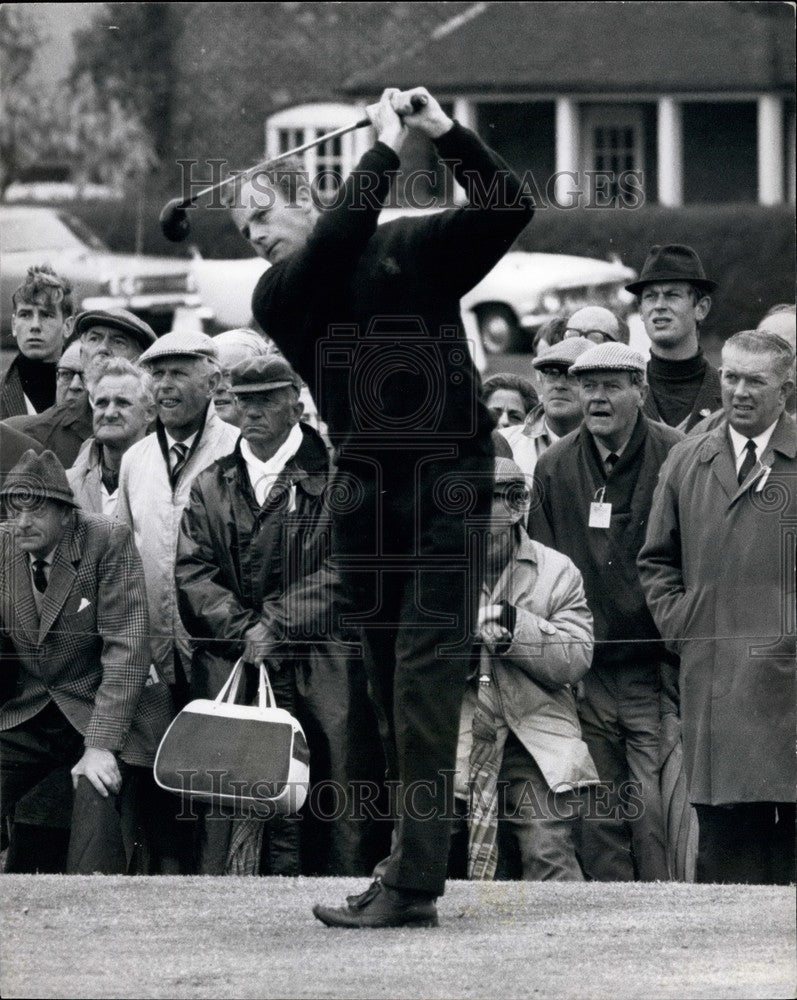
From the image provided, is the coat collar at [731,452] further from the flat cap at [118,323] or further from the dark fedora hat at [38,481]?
the flat cap at [118,323]

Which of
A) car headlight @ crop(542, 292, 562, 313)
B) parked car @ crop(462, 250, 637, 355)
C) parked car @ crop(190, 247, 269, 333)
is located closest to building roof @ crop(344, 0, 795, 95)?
parked car @ crop(462, 250, 637, 355)

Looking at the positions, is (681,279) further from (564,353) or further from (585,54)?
(585,54)

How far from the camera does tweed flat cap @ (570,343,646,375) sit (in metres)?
6.63

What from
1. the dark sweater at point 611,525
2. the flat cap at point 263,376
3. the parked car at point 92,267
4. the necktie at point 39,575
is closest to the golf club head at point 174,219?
the flat cap at point 263,376

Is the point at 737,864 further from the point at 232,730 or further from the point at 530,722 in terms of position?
the point at 232,730

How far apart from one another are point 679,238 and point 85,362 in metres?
13.0

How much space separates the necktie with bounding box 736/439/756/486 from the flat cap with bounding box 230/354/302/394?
58.3 inches

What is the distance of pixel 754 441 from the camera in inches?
247

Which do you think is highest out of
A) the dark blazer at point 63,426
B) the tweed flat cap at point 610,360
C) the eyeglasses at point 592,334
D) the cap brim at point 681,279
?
the cap brim at point 681,279

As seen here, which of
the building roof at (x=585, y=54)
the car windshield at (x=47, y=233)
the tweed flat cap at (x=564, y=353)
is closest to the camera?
the tweed flat cap at (x=564, y=353)

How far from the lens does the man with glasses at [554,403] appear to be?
710cm

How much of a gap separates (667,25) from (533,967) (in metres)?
19.4

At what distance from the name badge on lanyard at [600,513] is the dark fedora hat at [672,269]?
1059 mm

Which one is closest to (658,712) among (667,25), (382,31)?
(382,31)
